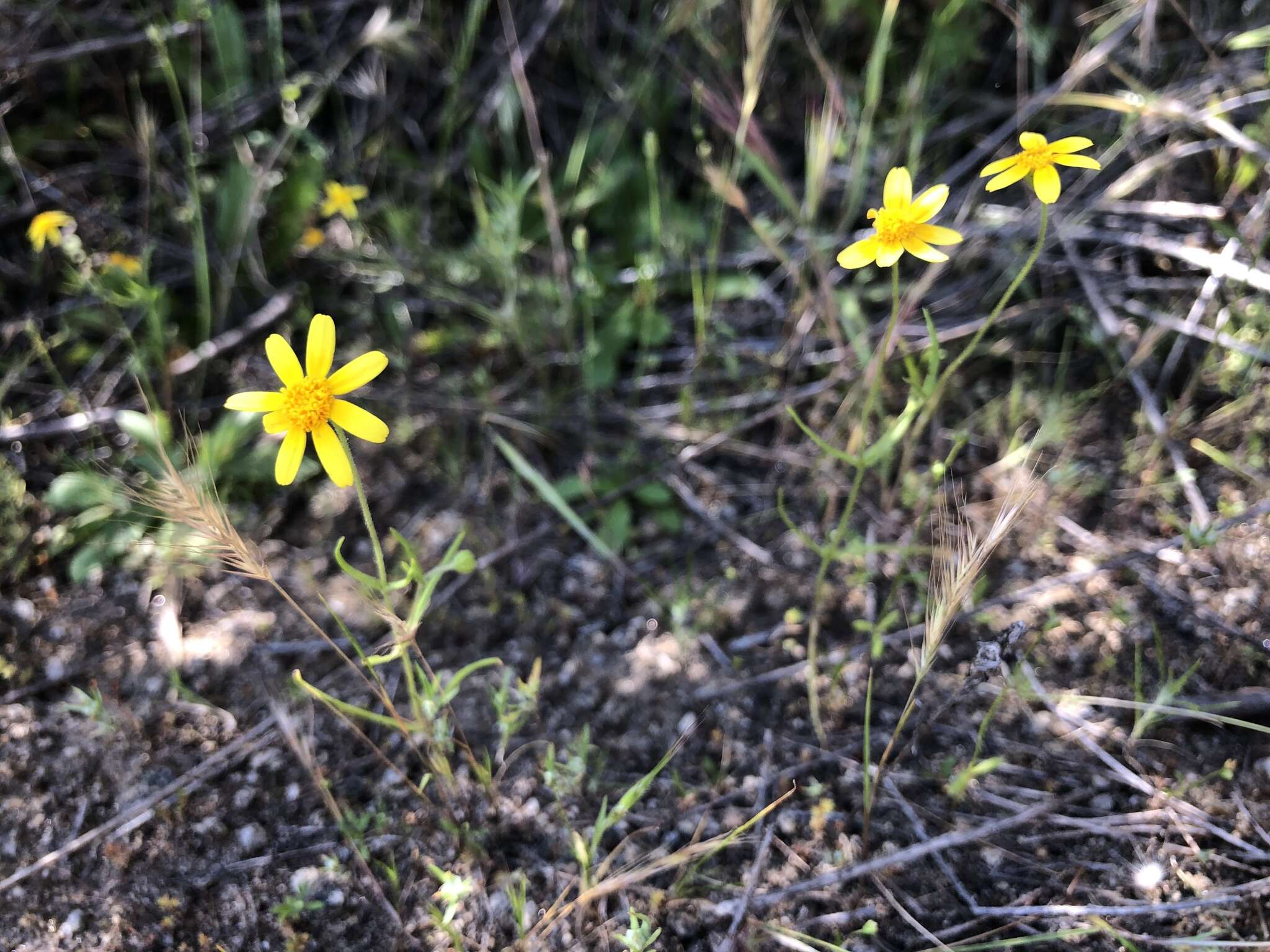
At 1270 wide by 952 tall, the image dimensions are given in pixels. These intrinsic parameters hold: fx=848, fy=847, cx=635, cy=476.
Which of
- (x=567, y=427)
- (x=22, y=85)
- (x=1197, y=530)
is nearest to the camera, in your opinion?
(x=1197, y=530)

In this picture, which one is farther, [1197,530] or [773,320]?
[773,320]

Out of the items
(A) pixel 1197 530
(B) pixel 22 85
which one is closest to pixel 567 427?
(A) pixel 1197 530

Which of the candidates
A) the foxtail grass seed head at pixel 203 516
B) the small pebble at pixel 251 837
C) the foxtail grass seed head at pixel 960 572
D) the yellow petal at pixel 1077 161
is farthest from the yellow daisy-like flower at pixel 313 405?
the yellow petal at pixel 1077 161

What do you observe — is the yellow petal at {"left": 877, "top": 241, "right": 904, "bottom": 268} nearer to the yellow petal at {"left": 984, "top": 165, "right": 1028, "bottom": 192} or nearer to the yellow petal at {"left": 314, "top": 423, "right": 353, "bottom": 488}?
the yellow petal at {"left": 984, "top": 165, "right": 1028, "bottom": 192}

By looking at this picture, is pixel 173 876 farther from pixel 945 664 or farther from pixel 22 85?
pixel 22 85

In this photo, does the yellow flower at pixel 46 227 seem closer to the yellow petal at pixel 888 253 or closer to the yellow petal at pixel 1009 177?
the yellow petal at pixel 888 253

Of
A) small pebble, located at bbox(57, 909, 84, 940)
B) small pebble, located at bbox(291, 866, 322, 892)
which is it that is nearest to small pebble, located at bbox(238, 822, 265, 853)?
small pebble, located at bbox(291, 866, 322, 892)

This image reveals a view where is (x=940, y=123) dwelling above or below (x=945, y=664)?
above
